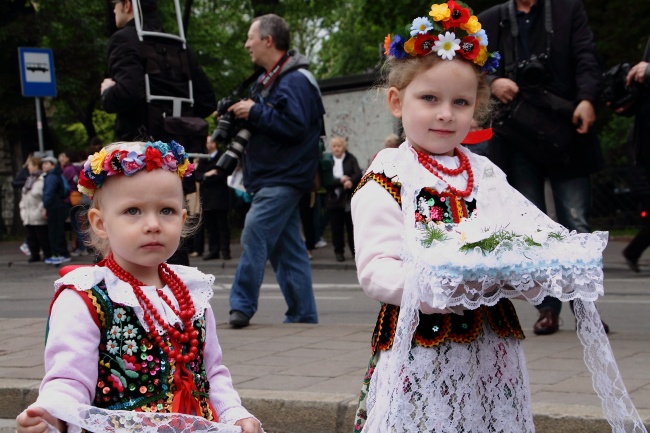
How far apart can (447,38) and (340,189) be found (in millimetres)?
13765

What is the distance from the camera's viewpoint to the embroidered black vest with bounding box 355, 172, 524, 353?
11.3 feet

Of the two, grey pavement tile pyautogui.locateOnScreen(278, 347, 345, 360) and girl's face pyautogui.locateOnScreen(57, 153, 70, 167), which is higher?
girl's face pyautogui.locateOnScreen(57, 153, 70, 167)

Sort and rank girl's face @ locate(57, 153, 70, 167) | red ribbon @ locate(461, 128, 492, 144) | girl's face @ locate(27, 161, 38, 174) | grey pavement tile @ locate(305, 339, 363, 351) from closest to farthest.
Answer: red ribbon @ locate(461, 128, 492, 144) → grey pavement tile @ locate(305, 339, 363, 351) → girl's face @ locate(27, 161, 38, 174) → girl's face @ locate(57, 153, 70, 167)

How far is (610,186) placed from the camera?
2025 centimetres

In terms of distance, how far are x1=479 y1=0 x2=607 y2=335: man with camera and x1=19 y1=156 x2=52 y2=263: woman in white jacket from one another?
41.9ft

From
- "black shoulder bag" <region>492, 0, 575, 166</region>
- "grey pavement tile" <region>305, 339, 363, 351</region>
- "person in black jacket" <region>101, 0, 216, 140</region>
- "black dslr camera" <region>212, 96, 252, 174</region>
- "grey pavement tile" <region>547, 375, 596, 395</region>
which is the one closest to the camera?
"grey pavement tile" <region>547, 375, 596, 395</region>

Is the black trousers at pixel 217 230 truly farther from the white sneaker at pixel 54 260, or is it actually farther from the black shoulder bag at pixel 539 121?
the black shoulder bag at pixel 539 121

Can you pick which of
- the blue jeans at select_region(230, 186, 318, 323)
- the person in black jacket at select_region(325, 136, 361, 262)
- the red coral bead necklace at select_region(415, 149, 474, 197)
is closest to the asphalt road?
the person in black jacket at select_region(325, 136, 361, 262)

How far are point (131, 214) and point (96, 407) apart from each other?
55cm

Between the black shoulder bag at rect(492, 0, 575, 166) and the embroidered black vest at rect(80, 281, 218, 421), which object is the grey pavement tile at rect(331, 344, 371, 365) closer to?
the black shoulder bag at rect(492, 0, 575, 166)

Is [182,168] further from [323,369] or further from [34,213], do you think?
[34,213]

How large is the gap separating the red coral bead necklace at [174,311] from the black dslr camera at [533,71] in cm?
418

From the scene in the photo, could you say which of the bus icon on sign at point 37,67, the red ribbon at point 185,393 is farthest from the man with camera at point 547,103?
the bus icon on sign at point 37,67

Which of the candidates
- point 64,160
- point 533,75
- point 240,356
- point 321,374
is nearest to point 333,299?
point 240,356
